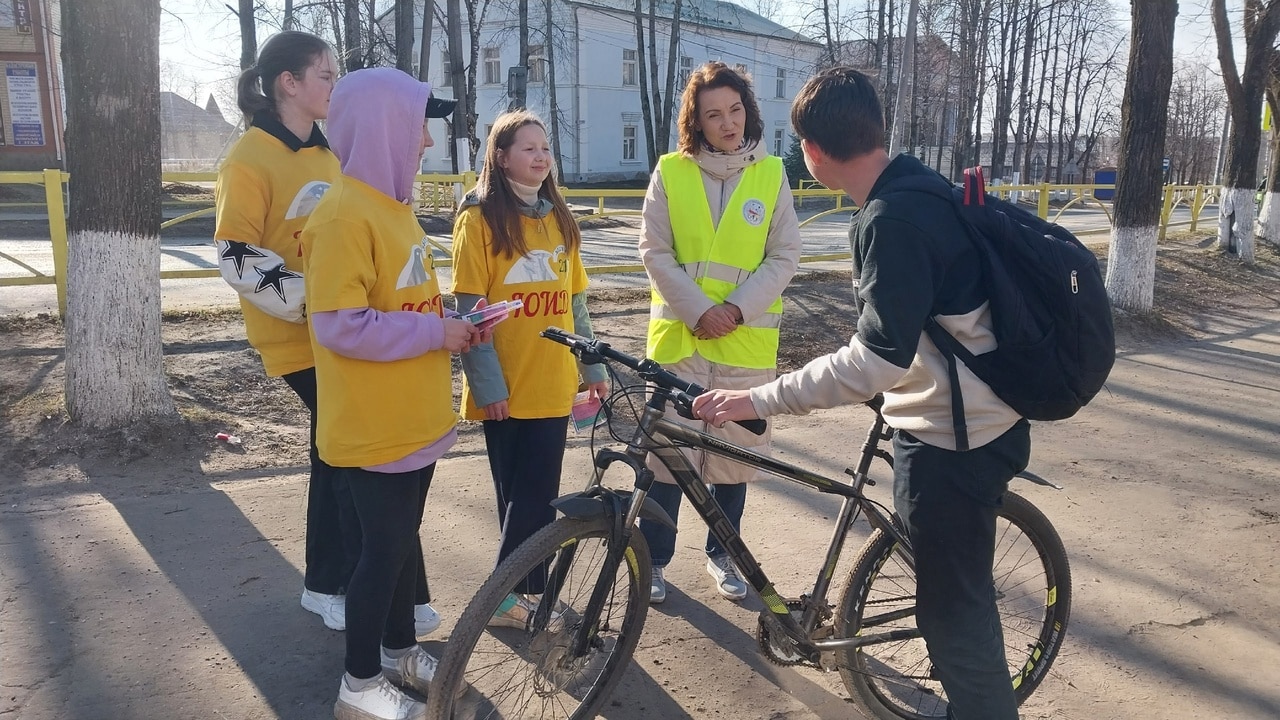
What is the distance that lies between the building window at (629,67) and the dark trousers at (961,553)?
39403 millimetres

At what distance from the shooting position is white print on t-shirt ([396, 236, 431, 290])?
7.89ft

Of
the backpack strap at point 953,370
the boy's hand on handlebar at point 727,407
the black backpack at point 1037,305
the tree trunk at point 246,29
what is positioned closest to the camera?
the black backpack at point 1037,305

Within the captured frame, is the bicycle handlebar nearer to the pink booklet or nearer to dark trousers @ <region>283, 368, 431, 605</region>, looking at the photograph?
the pink booklet

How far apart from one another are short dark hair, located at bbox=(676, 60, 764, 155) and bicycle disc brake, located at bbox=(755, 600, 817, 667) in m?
1.64

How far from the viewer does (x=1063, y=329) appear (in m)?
1.96

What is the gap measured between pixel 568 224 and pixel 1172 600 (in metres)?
2.69

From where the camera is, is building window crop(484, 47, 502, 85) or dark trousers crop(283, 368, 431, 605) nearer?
dark trousers crop(283, 368, 431, 605)

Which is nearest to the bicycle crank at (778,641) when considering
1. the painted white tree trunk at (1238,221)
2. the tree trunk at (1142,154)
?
the tree trunk at (1142,154)

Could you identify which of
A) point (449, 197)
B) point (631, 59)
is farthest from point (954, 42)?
point (449, 197)

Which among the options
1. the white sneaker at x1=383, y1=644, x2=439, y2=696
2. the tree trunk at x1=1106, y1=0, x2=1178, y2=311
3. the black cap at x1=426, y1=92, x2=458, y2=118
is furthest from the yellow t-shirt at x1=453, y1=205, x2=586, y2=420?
the tree trunk at x1=1106, y1=0, x2=1178, y2=311

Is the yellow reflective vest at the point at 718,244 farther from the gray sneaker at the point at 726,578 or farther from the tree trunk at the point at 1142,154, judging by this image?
the tree trunk at the point at 1142,154

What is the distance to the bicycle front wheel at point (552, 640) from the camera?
2199 mm

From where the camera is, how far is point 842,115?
82.3 inches

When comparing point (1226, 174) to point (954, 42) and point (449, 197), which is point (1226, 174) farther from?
point (954, 42)
